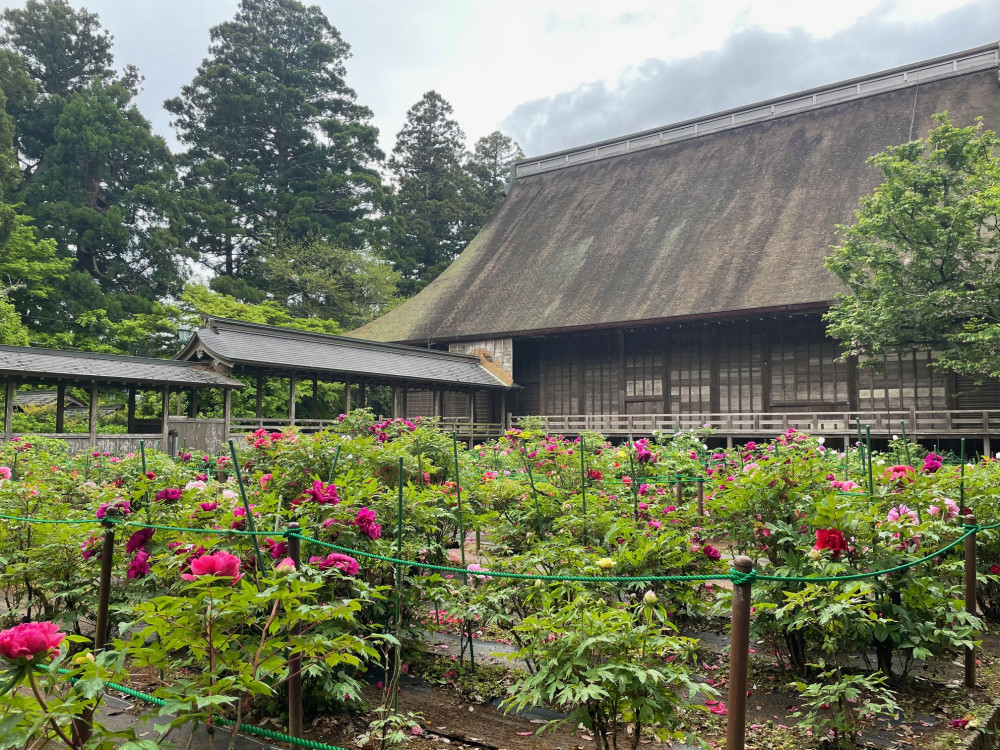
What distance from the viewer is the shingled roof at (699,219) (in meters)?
17.3

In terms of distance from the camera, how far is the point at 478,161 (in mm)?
39031

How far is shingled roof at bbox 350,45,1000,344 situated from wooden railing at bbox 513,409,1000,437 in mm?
2602

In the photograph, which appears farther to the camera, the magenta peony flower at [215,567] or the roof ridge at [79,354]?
the roof ridge at [79,354]

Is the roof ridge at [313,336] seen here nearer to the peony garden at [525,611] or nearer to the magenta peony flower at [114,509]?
the peony garden at [525,611]

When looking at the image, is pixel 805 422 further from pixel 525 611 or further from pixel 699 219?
pixel 525 611

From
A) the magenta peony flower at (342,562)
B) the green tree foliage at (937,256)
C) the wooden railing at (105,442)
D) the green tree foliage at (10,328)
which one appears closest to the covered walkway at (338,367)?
the wooden railing at (105,442)

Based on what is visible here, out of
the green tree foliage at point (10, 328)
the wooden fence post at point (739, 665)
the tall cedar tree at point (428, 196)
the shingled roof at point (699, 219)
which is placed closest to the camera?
the wooden fence post at point (739, 665)

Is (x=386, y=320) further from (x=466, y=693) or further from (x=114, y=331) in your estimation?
(x=466, y=693)

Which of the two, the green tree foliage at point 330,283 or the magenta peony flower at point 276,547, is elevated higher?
the green tree foliage at point 330,283

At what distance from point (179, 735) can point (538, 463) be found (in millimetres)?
4060

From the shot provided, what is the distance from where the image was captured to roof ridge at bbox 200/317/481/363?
16031 millimetres

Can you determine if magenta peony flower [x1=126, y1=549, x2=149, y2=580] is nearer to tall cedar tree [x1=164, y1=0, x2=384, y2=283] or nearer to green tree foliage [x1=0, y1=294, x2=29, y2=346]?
green tree foliage [x1=0, y1=294, x2=29, y2=346]

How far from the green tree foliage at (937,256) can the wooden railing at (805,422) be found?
64.3 inches

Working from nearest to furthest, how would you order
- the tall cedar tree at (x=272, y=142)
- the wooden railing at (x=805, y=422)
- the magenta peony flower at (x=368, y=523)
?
the magenta peony flower at (x=368, y=523), the wooden railing at (x=805, y=422), the tall cedar tree at (x=272, y=142)
